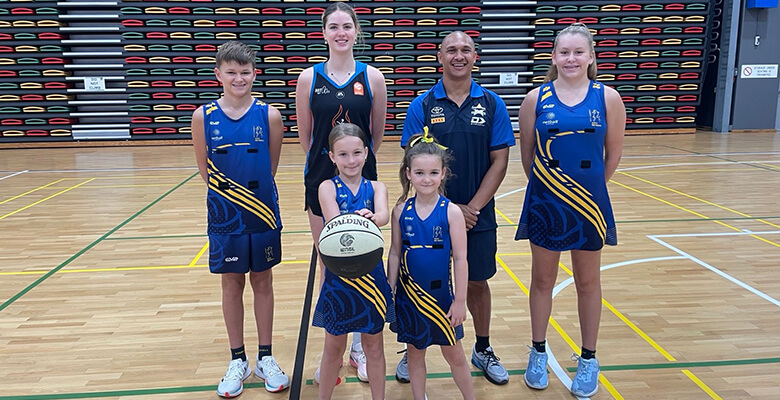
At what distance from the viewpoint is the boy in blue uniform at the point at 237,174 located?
2.29 m

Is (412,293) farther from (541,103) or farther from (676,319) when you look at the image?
(676,319)

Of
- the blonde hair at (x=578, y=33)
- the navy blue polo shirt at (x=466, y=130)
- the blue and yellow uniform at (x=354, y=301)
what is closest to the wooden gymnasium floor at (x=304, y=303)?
the blue and yellow uniform at (x=354, y=301)

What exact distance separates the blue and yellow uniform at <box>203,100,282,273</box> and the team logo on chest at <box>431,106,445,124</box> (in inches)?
29.2

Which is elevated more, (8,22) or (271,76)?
(8,22)

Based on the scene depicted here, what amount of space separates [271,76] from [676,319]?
10.1m

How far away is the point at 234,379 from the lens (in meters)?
2.41

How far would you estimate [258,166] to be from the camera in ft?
7.63

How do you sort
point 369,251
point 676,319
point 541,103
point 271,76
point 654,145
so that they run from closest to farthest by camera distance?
point 369,251 < point 541,103 < point 676,319 < point 654,145 < point 271,76

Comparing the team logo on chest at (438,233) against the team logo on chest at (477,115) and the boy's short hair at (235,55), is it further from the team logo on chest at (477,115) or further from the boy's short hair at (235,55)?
the boy's short hair at (235,55)

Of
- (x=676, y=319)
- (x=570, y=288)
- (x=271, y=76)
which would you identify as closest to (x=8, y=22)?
(x=271, y=76)

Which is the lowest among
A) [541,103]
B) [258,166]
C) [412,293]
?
[412,293]

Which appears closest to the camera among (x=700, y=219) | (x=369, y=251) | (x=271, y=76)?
(x=369, y=251)

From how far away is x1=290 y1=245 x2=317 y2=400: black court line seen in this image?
246 cm

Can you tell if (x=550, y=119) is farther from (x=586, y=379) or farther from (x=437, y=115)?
(x=586, y=379)
